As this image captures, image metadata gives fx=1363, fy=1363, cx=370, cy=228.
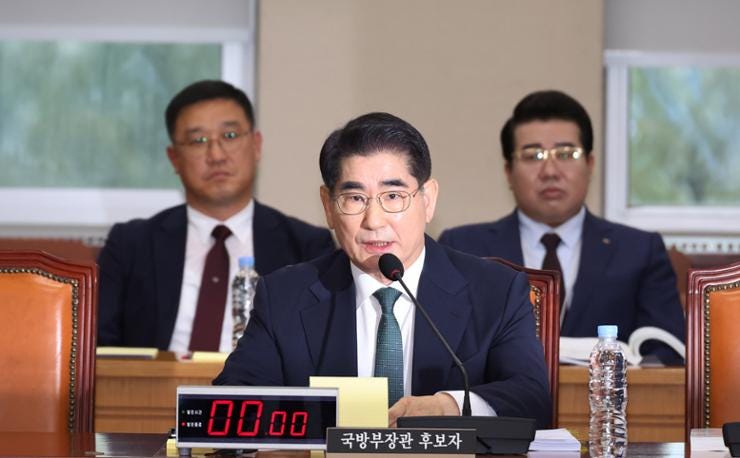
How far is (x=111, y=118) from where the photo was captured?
18.8 ft

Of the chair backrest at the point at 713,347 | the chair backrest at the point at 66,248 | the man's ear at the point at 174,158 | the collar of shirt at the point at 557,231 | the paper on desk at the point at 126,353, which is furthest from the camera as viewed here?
the chair backrest at the point at 66,248

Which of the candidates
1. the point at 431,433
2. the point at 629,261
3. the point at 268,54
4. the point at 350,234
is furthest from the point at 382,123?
the point at 268,54

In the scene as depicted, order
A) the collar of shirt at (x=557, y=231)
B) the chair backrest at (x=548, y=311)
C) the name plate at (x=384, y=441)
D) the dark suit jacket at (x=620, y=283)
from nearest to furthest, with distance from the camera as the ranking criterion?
1. the name plate at (x=384, y=441)
2. the chair backrest at (x=548, y=311)
3. the dark suit jacket at (x=620, y=283)
4. the collar of shirt at (x=557, y=231)

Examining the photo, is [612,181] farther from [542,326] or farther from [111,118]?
[542,326]

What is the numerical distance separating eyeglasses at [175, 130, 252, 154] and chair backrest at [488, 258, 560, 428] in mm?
1648

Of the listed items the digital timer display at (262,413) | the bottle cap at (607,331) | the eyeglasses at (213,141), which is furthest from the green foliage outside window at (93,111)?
the digital timer display at (262,413)

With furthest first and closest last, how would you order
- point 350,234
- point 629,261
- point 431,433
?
point 629,261, point 350,234, point 431,433

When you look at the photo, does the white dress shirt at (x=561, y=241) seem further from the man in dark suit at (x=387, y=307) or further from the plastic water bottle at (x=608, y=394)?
the plastic water bottle at (x=608, y=394)

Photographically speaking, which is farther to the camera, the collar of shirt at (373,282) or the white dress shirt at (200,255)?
the white dress shirt at (200,255)

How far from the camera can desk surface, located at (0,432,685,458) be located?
2.27m

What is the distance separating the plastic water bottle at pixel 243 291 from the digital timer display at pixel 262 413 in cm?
184

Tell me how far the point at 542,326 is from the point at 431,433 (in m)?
0.96

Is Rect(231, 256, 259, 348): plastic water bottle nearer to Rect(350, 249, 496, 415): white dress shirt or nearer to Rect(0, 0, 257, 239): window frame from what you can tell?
Rect(350, 249, 496, 415): white dress shirt

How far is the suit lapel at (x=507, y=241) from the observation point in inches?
170
